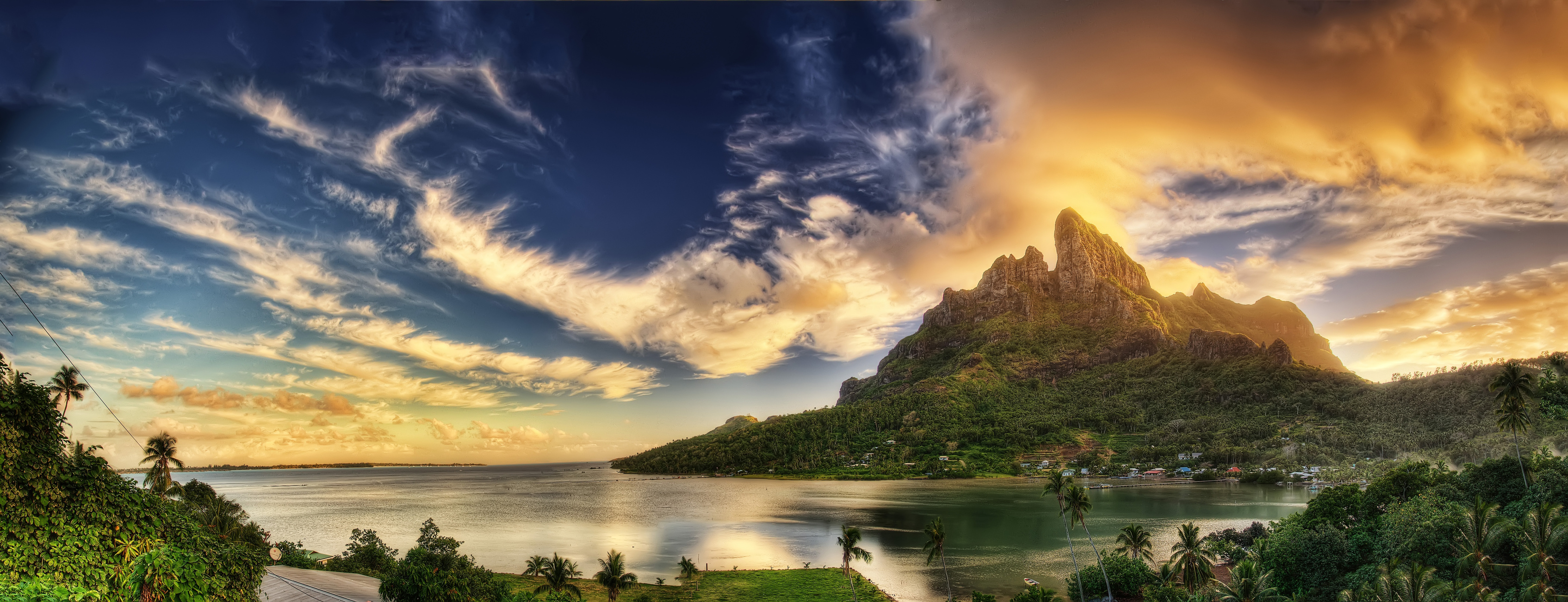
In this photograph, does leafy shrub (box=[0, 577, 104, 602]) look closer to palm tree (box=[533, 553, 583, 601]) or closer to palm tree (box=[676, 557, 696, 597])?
palm tree (box=[533, 553, 583, 601])

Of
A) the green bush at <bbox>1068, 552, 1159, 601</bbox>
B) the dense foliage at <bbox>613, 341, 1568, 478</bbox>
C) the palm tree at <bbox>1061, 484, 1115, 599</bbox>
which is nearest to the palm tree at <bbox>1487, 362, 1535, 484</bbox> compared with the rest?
the green bush at <bbox>1068, 552, 1159, 601</bbox>

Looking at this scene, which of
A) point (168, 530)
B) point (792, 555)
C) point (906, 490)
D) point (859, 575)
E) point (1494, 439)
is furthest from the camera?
point (906, 490)

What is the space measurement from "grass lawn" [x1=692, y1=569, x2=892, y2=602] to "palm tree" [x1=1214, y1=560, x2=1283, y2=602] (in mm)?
24220

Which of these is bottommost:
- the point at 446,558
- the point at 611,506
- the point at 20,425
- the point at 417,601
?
the point at 611,506

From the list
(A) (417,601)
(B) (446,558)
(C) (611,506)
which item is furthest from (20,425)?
(C) (611,506)

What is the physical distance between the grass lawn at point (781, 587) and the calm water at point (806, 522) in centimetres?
423

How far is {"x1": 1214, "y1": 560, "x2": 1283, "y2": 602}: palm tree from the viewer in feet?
104

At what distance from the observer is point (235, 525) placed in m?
53.4

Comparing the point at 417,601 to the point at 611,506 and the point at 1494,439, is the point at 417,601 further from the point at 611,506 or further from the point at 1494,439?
the point at 1494,439

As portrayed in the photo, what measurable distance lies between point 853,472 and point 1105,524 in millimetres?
91616

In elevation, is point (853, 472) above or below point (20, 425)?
below

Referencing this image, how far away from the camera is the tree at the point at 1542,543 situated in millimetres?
29562

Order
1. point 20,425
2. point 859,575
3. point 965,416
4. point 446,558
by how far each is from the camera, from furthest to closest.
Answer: point 965,416
point 859,575
point 446,558
point 20,425

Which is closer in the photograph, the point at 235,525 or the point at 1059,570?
the point at 235,525
